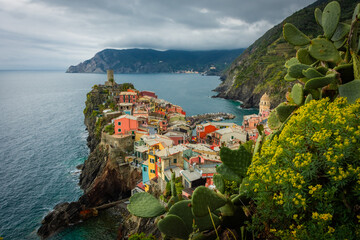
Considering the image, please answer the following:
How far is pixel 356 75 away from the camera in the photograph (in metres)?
5.16

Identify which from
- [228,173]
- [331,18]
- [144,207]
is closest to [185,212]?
[144,207]

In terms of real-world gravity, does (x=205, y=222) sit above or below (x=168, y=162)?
above

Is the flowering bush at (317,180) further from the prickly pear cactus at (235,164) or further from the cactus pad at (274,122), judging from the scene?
the cactus pad at (274,122)

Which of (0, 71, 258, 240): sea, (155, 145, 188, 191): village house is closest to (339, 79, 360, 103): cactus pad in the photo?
(155, 145, 188, 191): village house

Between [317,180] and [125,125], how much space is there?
32.8 m

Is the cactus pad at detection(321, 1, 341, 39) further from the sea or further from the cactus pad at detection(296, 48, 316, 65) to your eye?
the sea

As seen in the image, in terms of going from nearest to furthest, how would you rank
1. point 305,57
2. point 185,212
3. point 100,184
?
point 185,212
point 305,57
point 100,184

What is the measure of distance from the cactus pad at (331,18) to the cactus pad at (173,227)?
240 inches

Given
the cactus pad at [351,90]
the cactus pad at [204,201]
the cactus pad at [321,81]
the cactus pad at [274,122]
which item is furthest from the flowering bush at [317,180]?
the cactus pad at [274,122]

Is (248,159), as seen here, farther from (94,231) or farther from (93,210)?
(93,210)

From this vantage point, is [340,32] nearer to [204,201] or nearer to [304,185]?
[304,185]

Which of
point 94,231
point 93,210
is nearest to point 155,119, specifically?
point 93,210

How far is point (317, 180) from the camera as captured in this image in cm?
372

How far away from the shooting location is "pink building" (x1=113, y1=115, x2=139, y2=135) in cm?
3459
